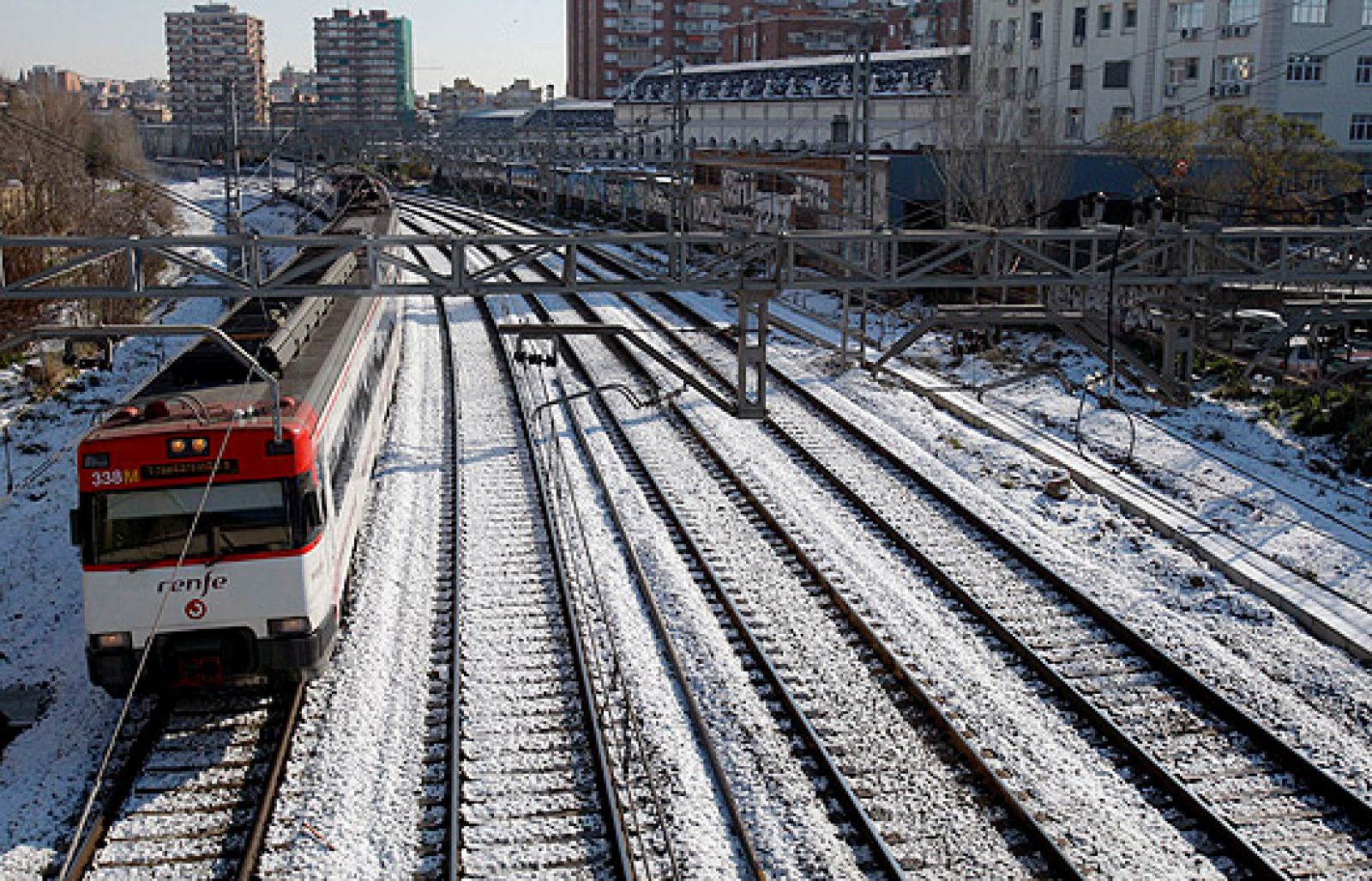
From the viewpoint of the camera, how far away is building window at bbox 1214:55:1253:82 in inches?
1478

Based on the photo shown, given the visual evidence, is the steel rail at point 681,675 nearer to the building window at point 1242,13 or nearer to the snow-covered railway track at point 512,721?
the snow-covered railway track at point 512,721

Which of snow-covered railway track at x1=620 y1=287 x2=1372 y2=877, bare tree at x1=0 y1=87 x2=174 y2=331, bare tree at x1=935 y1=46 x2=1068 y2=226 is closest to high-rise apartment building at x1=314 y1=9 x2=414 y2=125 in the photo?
bare tree at x1=0 y1=87 x2=174 y2=331

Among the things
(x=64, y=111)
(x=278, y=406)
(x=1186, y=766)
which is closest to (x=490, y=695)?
(x=278, y=406)

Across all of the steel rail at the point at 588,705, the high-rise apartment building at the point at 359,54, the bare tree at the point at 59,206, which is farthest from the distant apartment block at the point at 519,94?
the steel rail at the point at 588,705

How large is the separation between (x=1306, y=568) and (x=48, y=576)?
42.7 feet

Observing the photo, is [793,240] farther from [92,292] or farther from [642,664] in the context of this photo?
[92,292]

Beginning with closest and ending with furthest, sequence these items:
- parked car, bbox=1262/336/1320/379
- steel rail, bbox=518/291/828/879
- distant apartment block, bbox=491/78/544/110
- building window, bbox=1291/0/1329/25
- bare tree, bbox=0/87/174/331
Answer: steel rail, bbox=518/291/828/879 < parked car, bbox=1262/336/1320/379 < bare tree, bbox=0/87/174/331 < building window, bbox=1291/0/1329/25 < distant apartment block, bbox=491/78/544/110

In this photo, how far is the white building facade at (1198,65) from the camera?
37.0m

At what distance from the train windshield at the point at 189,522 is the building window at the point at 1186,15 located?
36.7 metres

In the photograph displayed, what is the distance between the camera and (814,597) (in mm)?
12617

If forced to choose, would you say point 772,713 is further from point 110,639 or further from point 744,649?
point 110,639

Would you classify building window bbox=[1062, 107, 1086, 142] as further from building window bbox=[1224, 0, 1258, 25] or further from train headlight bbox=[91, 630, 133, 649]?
train headlight bbox=[91, 630, 133, 649]

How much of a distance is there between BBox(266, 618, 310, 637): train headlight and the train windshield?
1.82ft

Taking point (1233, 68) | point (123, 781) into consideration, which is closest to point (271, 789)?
point (123, 781)
